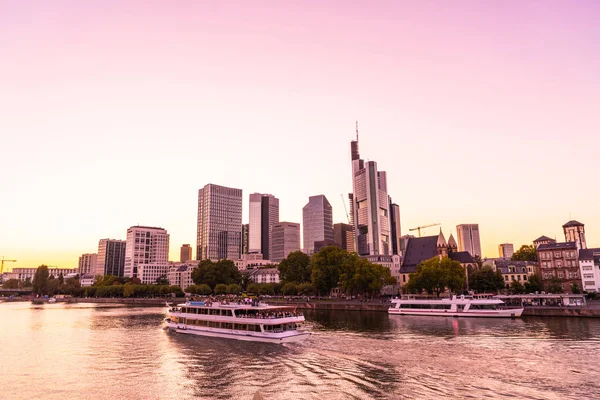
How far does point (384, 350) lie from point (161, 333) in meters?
43.1

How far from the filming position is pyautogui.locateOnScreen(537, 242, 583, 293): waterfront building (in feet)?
442

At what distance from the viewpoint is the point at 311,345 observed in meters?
56.8

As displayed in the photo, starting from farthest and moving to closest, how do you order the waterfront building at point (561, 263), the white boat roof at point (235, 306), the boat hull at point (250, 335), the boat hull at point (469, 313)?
the waterfront building at point (561, 263)
the boat hull at point (469, 313)
the white boat roof at point (235, 306)
the boat hull at point (250, 335)

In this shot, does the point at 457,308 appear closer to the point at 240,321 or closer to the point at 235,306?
the point at 235,306

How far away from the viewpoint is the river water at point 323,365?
35.4 m

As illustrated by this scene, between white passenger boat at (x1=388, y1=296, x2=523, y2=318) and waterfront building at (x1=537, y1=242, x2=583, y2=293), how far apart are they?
155ft

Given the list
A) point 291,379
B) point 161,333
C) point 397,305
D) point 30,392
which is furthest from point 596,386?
point 397,305

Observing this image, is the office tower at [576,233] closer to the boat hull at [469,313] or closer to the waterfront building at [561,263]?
the waterfront building at [561,263]

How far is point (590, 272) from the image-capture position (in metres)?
132

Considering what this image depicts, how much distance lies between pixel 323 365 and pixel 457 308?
6416 centimetres

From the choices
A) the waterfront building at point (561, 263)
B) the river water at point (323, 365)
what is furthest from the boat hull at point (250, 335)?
the waterfront building at point (561, 263)

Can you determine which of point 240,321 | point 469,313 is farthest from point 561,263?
point 240,321

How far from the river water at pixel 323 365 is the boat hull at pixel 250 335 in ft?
4.72

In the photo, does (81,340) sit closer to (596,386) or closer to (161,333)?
(161,333)
